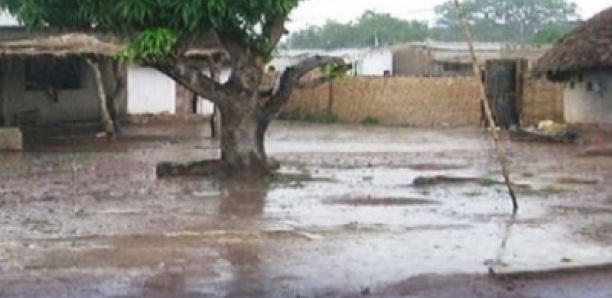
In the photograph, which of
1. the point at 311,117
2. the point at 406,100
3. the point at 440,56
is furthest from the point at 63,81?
the point at 440,56

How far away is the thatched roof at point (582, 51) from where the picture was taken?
32.2m

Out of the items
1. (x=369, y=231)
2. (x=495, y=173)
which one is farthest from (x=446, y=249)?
(x=495, y=173)

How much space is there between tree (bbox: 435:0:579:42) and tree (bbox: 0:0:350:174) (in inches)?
2723

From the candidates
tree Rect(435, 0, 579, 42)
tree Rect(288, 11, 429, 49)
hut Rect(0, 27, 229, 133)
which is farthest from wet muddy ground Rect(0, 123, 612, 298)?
tree Rect(435, 0, 579, 42)

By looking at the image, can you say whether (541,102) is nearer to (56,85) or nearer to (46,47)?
(56,85)

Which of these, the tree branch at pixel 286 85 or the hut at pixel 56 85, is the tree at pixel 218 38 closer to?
the tree branch at pixel 286 85

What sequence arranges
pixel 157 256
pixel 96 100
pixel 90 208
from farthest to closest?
pixel 96 100, pixel 90 208, pixel 157 256

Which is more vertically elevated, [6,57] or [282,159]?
[6,57]

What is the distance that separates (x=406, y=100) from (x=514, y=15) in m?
50.8

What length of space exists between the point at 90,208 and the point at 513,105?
2540 centimetres

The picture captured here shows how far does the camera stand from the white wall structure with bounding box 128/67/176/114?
39.7 meters

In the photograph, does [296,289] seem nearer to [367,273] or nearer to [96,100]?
[367,273]

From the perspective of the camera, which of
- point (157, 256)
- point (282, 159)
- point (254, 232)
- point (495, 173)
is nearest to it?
point (157, 256)

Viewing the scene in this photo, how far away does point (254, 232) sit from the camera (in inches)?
546
